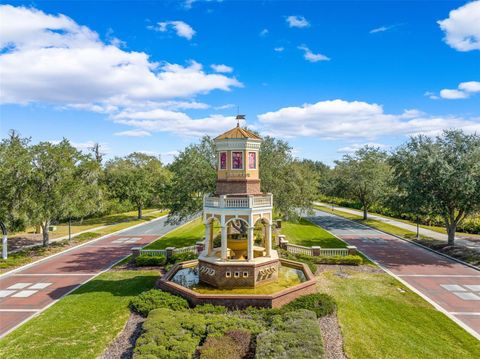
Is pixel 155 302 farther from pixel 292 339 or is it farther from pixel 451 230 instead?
pixel 451 230

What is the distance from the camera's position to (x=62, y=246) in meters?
36.9

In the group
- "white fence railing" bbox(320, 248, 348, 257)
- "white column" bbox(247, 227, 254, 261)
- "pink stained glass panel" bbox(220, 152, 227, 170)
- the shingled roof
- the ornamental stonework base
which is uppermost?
the shingled roof

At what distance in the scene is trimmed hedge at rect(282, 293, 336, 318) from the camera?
59.3 ft

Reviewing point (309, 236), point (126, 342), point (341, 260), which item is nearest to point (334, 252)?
point (341, 260)

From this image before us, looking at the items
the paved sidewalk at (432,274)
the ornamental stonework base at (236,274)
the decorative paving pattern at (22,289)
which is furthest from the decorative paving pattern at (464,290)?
the decorative paving pattern at (22,289)

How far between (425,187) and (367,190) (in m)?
24.6

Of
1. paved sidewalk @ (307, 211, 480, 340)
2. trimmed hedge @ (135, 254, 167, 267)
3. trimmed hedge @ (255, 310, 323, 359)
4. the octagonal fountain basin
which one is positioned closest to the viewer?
trimmed hedge @ (255, 310, 323, 359)

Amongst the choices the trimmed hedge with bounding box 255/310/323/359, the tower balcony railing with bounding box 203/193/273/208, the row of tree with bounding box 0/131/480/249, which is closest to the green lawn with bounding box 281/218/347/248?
the row of tree with bounding box 0/131/480/249

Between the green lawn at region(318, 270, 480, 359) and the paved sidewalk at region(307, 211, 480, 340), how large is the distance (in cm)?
123

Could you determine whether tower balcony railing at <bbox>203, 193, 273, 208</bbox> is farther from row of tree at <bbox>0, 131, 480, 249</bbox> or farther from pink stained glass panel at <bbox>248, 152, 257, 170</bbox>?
row of tree at <bbox>0, 131, 480, 249</bbox>

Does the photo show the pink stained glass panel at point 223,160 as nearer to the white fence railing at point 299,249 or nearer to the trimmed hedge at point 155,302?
the trimmed hedge at point 155,302

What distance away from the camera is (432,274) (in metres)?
26.7

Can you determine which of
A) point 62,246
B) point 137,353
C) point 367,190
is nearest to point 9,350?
point 137,353

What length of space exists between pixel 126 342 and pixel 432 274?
23108 millimetres
